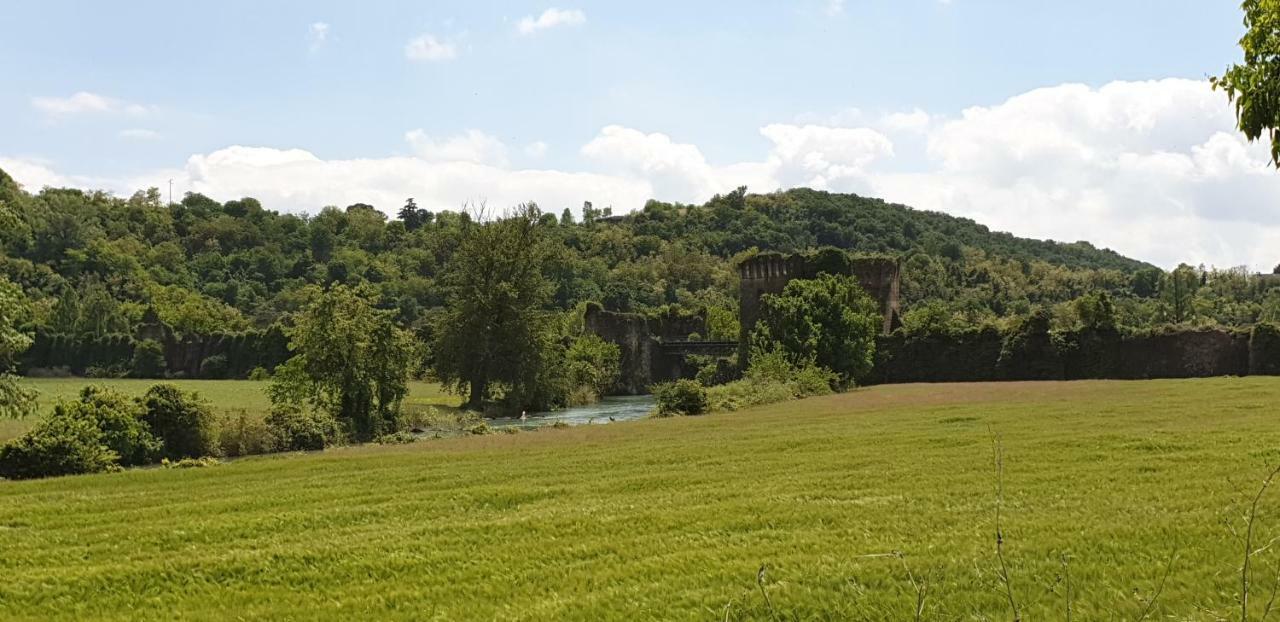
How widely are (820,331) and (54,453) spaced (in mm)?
41461

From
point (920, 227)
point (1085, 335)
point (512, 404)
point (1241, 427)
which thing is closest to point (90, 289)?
point (512, 404)

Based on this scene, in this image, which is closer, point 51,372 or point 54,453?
point 54,453

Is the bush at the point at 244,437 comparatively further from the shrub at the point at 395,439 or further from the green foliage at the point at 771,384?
the green foliage at the point at 771,384

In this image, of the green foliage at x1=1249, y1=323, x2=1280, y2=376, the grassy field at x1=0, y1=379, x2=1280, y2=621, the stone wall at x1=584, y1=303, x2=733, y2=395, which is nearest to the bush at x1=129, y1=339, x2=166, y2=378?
the stone wall at x1=584, y1=303, x2=733, y2=395

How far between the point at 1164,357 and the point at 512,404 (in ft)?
127

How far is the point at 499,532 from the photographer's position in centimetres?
1155

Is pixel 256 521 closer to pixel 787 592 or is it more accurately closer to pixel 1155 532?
pixel 787 592

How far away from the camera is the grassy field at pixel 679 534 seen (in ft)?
26.7

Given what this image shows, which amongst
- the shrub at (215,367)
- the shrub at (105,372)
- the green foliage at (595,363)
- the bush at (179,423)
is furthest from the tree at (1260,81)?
the shrub at (105,372)

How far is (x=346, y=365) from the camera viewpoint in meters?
37.2

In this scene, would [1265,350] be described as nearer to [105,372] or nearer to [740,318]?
[740,318]

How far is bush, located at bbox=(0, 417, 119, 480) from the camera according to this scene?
23.3 metres

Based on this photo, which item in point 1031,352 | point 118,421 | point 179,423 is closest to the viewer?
point 118,421

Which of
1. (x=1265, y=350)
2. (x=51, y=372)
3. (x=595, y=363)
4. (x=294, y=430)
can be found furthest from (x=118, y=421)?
(x=51, y=372)
